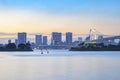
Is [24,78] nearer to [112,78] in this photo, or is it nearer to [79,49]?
[112,78]

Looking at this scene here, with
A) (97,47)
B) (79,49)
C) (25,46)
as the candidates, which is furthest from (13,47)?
(97,47)

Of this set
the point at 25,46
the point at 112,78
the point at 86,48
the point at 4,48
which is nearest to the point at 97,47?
the point at 86,48

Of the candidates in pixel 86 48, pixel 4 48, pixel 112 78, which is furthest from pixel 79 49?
pixel 112 78

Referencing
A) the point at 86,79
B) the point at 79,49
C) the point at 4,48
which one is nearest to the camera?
the point at 86,79

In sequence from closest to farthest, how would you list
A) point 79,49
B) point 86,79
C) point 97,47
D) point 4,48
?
point 86,79 < point 97,47 < point 79,49 < point 4,48

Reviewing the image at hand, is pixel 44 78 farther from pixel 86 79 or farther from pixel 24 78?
pixel 86 79

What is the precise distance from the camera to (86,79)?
1750 centimetres

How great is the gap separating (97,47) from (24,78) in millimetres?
86745

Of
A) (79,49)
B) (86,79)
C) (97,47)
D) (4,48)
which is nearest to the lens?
(86,79)

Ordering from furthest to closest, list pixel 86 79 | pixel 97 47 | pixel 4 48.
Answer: pixel 4 48 → pixel 97 47 → pixel 86 79

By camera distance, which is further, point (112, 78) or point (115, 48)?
point (115, 48)

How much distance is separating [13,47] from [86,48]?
26589mm

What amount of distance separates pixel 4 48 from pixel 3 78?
102m

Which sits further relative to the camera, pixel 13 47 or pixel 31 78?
pixel 13 47
